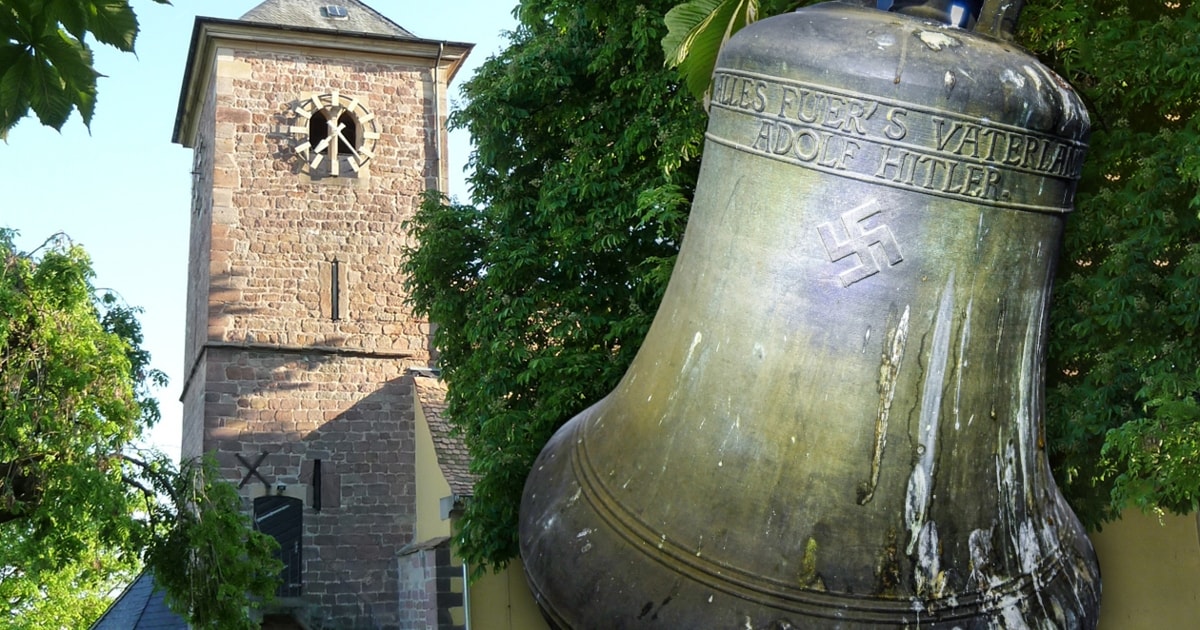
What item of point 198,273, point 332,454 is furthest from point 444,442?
point 198,273

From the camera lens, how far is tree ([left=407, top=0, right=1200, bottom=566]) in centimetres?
800

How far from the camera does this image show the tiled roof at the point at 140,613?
905 inches

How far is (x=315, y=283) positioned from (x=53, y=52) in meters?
21.3

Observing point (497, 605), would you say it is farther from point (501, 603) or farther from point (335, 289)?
point (335, 289)

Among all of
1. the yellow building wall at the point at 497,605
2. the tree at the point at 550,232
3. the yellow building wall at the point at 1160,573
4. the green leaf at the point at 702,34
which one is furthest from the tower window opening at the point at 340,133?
the green leaf at the point at 702,34

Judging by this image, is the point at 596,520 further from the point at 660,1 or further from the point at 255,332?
the point at 255,332

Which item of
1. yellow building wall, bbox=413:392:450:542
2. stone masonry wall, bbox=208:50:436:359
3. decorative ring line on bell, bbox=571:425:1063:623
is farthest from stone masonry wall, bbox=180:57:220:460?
decorative ring line on bell, bbox=571:425:1063:623

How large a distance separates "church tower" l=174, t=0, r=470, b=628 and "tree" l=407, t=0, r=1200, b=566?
10.1 meters

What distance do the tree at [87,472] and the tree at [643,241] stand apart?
8.04 ft

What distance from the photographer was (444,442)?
20938 millimetres

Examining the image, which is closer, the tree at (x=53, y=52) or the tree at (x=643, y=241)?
the tree at (x=53, y=52)

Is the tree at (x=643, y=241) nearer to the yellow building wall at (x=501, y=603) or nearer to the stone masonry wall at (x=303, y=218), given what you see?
the yellow building wall at (x=501, y=603)

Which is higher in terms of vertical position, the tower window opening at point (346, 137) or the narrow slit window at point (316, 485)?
the tower window opening at point (346, 137)

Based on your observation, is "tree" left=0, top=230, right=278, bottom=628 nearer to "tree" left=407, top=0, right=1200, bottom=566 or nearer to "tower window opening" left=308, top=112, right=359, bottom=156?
"tree" left=407, top=0, right=1200, bottom=566
